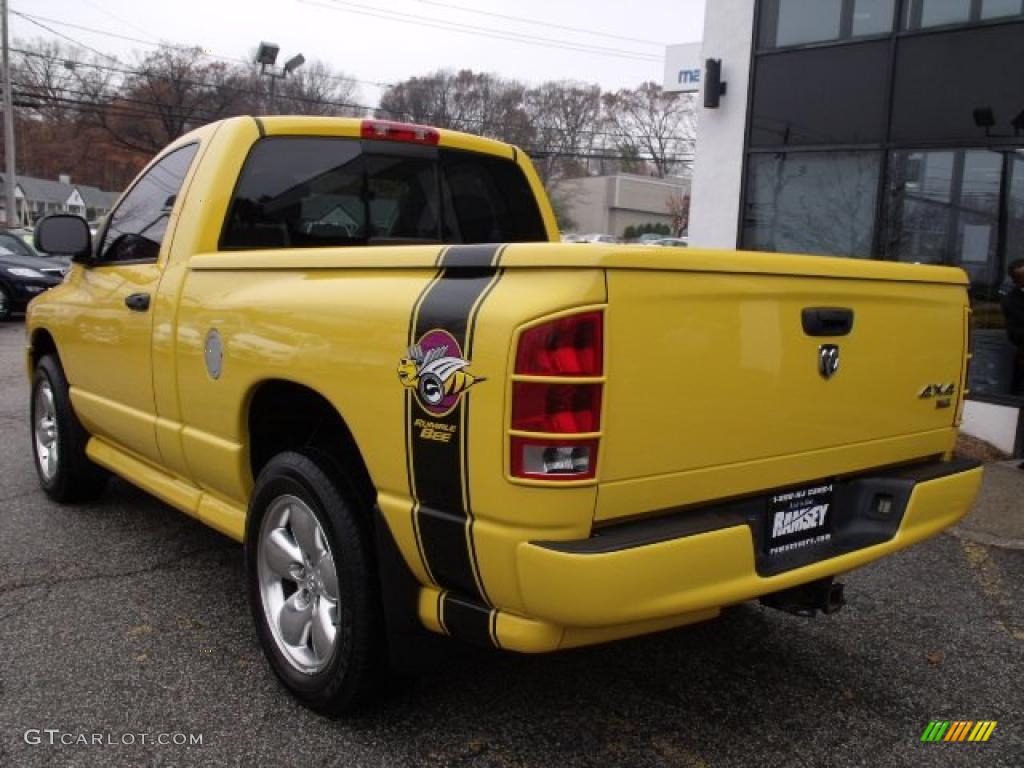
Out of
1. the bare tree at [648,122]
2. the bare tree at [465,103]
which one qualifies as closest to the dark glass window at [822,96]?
the bare tree at [465,103]

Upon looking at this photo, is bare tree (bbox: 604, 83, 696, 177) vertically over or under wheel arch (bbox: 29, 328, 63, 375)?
over

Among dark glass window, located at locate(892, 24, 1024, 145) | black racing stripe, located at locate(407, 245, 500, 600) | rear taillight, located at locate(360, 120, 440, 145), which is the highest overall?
dark glass window, located at locate(892, 24, 1024, 145)

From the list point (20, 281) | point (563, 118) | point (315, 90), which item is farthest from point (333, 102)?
point (20, 281)

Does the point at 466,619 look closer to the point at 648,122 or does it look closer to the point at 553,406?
the point at 553,406

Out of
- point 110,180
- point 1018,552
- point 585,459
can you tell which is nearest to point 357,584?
point 585,459

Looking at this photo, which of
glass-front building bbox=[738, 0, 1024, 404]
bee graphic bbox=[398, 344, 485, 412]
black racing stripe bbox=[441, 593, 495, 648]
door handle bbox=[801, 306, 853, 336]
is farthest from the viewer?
glass-front building bbox=[738, 0, 1024, 404]

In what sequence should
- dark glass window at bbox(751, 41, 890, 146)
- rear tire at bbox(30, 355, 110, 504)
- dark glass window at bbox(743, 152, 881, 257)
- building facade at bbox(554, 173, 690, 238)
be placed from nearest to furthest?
rear tire at bbox(30, 355, 110, 504) → dark glass window at bbox(751, 41, 890, 146) → dark glass window at bbox(743, 152, 881, 257) → building facade at bbox(554, 173, 690, 238)

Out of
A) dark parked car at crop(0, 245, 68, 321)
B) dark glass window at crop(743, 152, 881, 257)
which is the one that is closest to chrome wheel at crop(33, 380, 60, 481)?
dark glass window at crop(743, 152, 881, 257)

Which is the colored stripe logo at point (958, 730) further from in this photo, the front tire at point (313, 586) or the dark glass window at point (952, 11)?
the dark glass window at point (952, 11)

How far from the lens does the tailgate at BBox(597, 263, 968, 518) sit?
7.02 ft

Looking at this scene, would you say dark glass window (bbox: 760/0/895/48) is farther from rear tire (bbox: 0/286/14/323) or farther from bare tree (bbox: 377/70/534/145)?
bare tree (bbox: 377/70/534/145)

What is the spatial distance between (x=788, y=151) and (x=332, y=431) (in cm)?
797

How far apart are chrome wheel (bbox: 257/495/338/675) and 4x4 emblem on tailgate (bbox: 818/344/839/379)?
5.04 ft

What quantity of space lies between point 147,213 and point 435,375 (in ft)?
8.44
